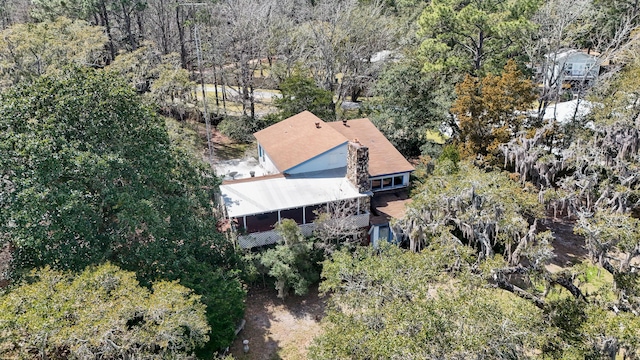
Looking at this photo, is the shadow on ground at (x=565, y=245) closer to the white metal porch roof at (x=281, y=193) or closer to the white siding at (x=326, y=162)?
the white metal porch roof at (x=281, y=193)

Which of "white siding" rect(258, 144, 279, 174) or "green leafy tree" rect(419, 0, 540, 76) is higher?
"green leafy tree" rect(419, 0, 540, 76)

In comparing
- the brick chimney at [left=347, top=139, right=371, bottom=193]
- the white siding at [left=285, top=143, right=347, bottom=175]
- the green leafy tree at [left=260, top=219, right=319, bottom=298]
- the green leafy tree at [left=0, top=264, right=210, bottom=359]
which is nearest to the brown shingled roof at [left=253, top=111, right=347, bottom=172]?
the white siding at [left=285, top=143, right=347, bottom=175]

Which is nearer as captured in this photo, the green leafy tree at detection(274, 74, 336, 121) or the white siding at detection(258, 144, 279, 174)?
the white siding at detection(258, 144, 279, 174)

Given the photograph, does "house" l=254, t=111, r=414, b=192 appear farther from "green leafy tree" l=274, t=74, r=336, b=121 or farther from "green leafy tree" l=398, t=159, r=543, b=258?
"green leafy tree" l=274, t=74, r=336, b=121

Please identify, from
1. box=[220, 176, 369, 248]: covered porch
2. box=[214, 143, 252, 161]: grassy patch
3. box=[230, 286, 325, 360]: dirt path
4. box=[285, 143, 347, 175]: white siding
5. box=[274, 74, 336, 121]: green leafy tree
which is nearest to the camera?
box=[230, 286, 325, 360]: dirt path

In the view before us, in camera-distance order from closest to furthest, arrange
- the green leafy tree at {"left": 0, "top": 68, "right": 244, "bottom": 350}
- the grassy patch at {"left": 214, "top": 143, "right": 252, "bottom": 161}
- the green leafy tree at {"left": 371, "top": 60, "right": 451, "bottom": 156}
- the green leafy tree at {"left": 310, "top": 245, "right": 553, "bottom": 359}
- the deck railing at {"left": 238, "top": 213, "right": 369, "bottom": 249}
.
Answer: the green leafy tree at {"left": 310, "top": 245, "right": 553, "bottom": 359}, the green leafy tree at {"left": 0, "top": 68, "right": 244, "bottom": 350}, the deck railing at {"left": 238, "top": 213, "right": 369, "bottom": 249}, the green leafy tree at {"left": 371, "top": 60, "right": 451, "bottom": 156}, the grassy patch at {"left": 214, "top": 143, "right": 252, "bottom": 161}

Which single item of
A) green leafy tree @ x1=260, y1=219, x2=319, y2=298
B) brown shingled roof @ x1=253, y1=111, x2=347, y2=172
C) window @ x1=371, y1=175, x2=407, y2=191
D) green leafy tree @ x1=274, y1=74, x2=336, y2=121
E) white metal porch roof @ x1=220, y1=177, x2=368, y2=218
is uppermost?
green leafy tree @ x1=274, y1=74, x2=336, y2=121

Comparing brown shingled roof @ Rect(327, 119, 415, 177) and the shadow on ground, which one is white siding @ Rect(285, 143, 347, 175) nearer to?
brown shingled roof @ Rect(327, 119, 415, 177)
